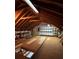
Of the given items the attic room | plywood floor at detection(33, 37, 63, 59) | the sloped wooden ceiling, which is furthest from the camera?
plywood floor at detection(33, 37, 63, 59)

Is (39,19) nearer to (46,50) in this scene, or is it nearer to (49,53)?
(46,50)

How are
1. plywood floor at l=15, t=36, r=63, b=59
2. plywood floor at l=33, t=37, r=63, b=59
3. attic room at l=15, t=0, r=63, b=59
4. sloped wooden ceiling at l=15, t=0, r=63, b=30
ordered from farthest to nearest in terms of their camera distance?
1. plywood floor at l=15, t=36, r=63, b=59
2. plywood floor at l=33, t=37, r=63, b=59
3. attic room at l=15, t=0, r=63, b=59
4. sloped wooden ceiling at l=15, t=0, r=63, b=30

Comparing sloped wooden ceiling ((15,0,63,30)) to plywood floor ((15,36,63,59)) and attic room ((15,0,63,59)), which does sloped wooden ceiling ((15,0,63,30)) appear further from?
plywood floor ((15,36,63,59))

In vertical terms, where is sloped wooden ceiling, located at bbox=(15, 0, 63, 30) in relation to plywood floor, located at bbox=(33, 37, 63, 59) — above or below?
above

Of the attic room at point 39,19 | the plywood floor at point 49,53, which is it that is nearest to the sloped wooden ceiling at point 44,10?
the attic room at point 39,19

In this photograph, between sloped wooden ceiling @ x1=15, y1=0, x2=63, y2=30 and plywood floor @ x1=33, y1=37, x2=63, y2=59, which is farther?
plywood floor @ x1=33, y1=37, x2=63, y2=59

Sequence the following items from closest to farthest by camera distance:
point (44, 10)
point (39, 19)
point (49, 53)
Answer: point (44, 10), point (49, 53), point (39, 19)

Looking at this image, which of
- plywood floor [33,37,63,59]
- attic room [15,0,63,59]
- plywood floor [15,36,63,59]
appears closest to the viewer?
attic room [15,0,63,59]

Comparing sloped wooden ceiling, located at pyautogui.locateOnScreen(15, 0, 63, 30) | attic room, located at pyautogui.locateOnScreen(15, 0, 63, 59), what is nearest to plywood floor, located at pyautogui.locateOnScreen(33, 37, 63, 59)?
attic room, located at pyautogui.locateOnScreen(15, 0, 63, 59)

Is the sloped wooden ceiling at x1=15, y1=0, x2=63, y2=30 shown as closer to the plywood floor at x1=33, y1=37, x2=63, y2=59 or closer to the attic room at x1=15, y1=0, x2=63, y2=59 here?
the attic room at x1=15, y1=0, x2=63, y2=59

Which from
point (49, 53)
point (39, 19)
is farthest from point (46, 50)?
point (39, 19)

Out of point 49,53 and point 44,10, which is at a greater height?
point 44,10

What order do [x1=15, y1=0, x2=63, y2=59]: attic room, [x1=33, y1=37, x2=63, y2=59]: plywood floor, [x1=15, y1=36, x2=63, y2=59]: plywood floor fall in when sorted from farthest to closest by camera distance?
[x1=15, y1=36, x2=63, y2=59]: plywood floor, [x1=33, y1=37, x2=63, y2=59]: plywood floor, [x1=15, y1=0, x2=63, y2=59]: attic room
